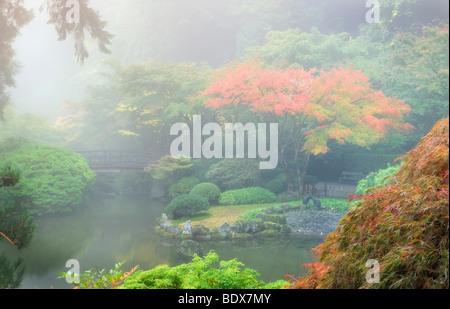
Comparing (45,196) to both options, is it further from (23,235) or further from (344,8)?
(344,8)

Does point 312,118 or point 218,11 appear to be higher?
point 218,11

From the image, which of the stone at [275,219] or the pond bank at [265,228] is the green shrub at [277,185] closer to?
the pond bank at [265,228]

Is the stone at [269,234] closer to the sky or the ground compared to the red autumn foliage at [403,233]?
closer to the ground

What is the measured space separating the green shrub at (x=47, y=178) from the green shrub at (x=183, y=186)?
94.8 inches

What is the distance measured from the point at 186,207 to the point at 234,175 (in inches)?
88.3

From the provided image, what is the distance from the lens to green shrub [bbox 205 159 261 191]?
11031mm

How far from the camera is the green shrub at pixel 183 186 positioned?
1104 cm

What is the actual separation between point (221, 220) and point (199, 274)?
5.77 m

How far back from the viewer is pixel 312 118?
11.0 meters

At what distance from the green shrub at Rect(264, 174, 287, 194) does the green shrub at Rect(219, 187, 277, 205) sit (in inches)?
12.6

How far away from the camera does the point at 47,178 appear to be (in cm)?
1003

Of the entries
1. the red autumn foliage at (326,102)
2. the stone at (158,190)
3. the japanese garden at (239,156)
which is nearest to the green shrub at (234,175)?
the japanese garden at (239,156)

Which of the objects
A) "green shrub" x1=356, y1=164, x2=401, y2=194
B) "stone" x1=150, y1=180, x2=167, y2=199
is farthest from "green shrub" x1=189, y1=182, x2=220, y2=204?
"green shrub" x1=356, y1=164, x2=401, y2=194
